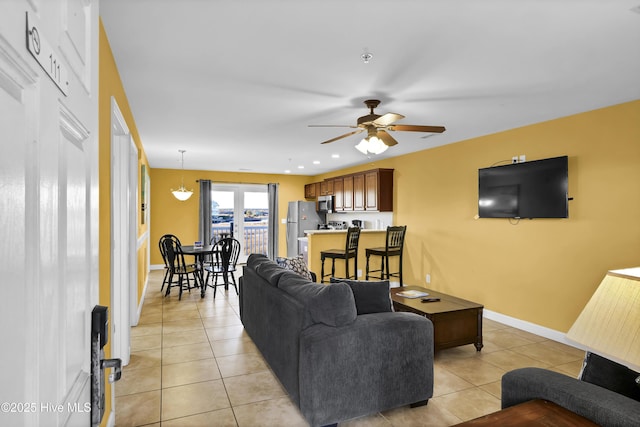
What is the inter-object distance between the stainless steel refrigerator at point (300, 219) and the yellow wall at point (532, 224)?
9.27 feet

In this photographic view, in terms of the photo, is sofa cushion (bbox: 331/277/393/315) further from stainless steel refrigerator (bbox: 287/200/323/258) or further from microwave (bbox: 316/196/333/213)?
stainless steel refrigerator (bbox: 287/200/323/258)

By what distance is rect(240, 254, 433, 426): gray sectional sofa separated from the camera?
7.39ft

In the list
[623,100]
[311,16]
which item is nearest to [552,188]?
[623,100]

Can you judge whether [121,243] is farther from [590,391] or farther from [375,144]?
[590,391]

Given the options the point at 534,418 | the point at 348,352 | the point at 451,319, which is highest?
the point at 534,418

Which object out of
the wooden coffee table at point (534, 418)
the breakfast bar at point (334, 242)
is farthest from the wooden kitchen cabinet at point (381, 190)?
the wooden coffee table at point (534, 418)

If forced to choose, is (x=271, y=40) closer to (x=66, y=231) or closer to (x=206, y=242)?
(x=66, y=231)

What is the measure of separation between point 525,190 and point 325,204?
4979 mm

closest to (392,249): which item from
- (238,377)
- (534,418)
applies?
(238,377)

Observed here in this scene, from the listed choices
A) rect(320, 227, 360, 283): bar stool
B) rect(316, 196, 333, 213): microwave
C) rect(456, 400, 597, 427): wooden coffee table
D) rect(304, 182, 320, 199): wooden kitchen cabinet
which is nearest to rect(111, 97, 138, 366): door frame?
rect(456, 400, 597, 427): wooden coffee table

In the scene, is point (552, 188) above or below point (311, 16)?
below

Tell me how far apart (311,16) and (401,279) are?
491 centimetres

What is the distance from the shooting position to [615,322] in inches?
42.8

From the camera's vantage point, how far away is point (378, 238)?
21.9ft
